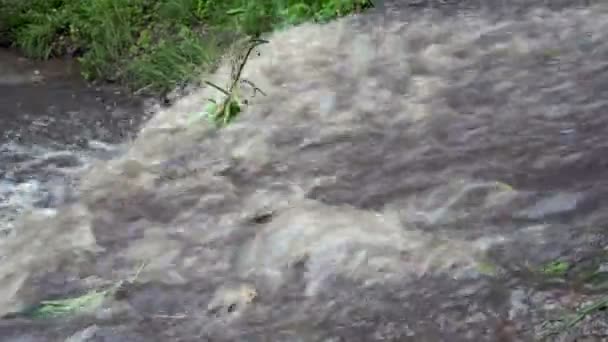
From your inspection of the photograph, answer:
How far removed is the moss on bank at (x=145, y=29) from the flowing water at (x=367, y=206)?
0.88m

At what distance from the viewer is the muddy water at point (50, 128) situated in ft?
17.9

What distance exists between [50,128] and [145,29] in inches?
76.4

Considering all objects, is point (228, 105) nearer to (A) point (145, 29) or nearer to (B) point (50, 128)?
(B) point (50, 128)

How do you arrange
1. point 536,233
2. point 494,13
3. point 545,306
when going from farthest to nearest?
point 494,13 → point 536,233 → point 545,306

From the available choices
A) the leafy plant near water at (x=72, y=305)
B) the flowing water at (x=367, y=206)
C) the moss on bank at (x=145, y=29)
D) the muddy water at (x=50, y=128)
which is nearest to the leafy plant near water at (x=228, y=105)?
the flowing water at (x=367, y=206)

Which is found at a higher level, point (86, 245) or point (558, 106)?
point (558, 106)

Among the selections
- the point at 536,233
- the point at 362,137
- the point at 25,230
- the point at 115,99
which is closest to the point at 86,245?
the point at 25,230

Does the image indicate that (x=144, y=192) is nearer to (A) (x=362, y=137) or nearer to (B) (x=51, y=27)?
(A) (x=362, y=137)

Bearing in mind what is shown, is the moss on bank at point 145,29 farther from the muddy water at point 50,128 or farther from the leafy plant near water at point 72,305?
the leafy plant near water at point 72,305

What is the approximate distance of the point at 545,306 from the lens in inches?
119

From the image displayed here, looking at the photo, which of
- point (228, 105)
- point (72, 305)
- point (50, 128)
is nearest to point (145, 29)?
point (50, 128)

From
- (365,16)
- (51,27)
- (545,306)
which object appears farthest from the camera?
(51,27)

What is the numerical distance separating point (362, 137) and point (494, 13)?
210 centimetres

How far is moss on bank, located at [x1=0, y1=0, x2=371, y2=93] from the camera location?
726 cm
